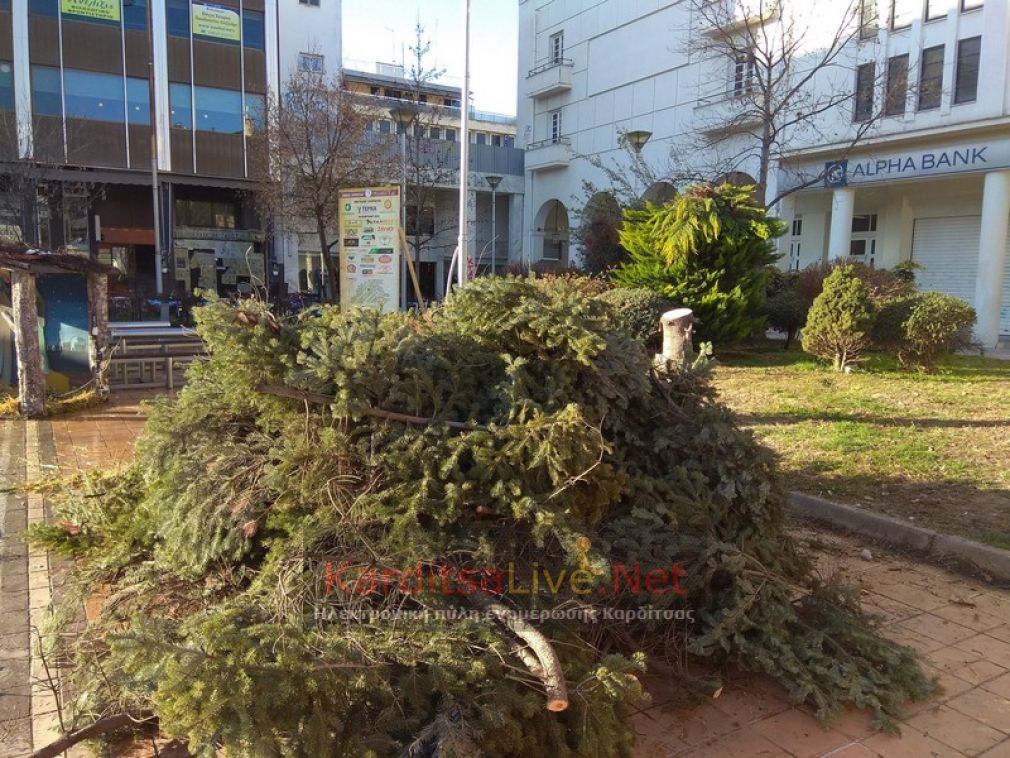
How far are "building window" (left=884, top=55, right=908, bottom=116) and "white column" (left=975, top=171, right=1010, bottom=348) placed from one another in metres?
2.91

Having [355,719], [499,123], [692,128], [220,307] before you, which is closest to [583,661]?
[355,719]

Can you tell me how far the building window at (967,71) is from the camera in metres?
19.3

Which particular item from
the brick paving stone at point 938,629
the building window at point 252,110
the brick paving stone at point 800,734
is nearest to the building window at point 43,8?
the building window at point 252,110

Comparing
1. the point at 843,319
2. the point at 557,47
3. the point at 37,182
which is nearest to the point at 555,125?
the point at 557,47

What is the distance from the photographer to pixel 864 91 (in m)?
21.0

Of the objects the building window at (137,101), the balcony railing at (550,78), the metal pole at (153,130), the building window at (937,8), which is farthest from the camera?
the balcony railing at (550,78)

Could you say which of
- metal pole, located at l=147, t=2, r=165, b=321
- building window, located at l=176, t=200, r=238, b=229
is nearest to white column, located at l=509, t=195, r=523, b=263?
building window, located at l=176, t=200, r=238, b=229

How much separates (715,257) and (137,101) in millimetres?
25947

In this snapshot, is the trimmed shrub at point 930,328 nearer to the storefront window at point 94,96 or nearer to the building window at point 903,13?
the building window at point 903,13

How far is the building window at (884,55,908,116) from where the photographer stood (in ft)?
62.1

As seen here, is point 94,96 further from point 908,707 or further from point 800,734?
point 908,707

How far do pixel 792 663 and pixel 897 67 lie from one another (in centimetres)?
2198

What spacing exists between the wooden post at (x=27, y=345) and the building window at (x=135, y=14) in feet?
82.5

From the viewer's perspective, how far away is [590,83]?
107 ft
